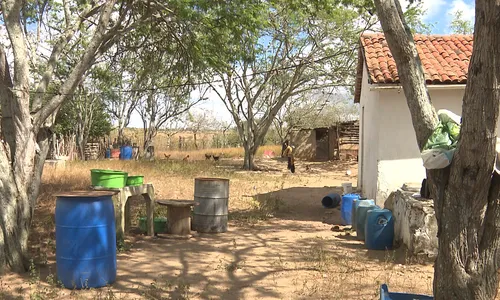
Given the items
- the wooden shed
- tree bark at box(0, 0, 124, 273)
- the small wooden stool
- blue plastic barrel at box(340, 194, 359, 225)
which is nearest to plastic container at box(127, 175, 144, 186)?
the small wooden stool

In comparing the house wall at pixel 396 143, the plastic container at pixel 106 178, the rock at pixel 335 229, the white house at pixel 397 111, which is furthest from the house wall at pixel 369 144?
the plastic container at pixel 106 178

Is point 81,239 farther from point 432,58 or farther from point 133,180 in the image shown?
point 432,58

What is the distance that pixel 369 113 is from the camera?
12.0 meters

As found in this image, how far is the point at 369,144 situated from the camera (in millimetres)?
11875

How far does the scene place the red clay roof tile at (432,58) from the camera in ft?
31.8

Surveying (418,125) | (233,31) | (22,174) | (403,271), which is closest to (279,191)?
(233,31)

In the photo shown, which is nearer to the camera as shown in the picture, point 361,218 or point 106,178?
point 106,178

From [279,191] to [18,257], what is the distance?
9.72 meters

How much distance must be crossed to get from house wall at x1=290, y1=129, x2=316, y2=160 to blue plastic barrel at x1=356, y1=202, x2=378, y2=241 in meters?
22.2

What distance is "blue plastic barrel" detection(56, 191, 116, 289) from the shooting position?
5270 millimetres

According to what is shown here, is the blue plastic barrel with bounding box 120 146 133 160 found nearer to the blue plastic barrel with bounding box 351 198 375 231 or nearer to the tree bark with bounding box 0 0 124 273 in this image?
the blue plastic barrel with bounding box 351 198 375 231

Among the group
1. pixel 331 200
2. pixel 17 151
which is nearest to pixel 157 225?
pixel 17 151

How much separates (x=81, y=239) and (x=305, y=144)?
26395mm

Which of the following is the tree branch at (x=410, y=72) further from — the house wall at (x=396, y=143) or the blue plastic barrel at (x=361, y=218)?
the house wall at (x=396, y=143)
